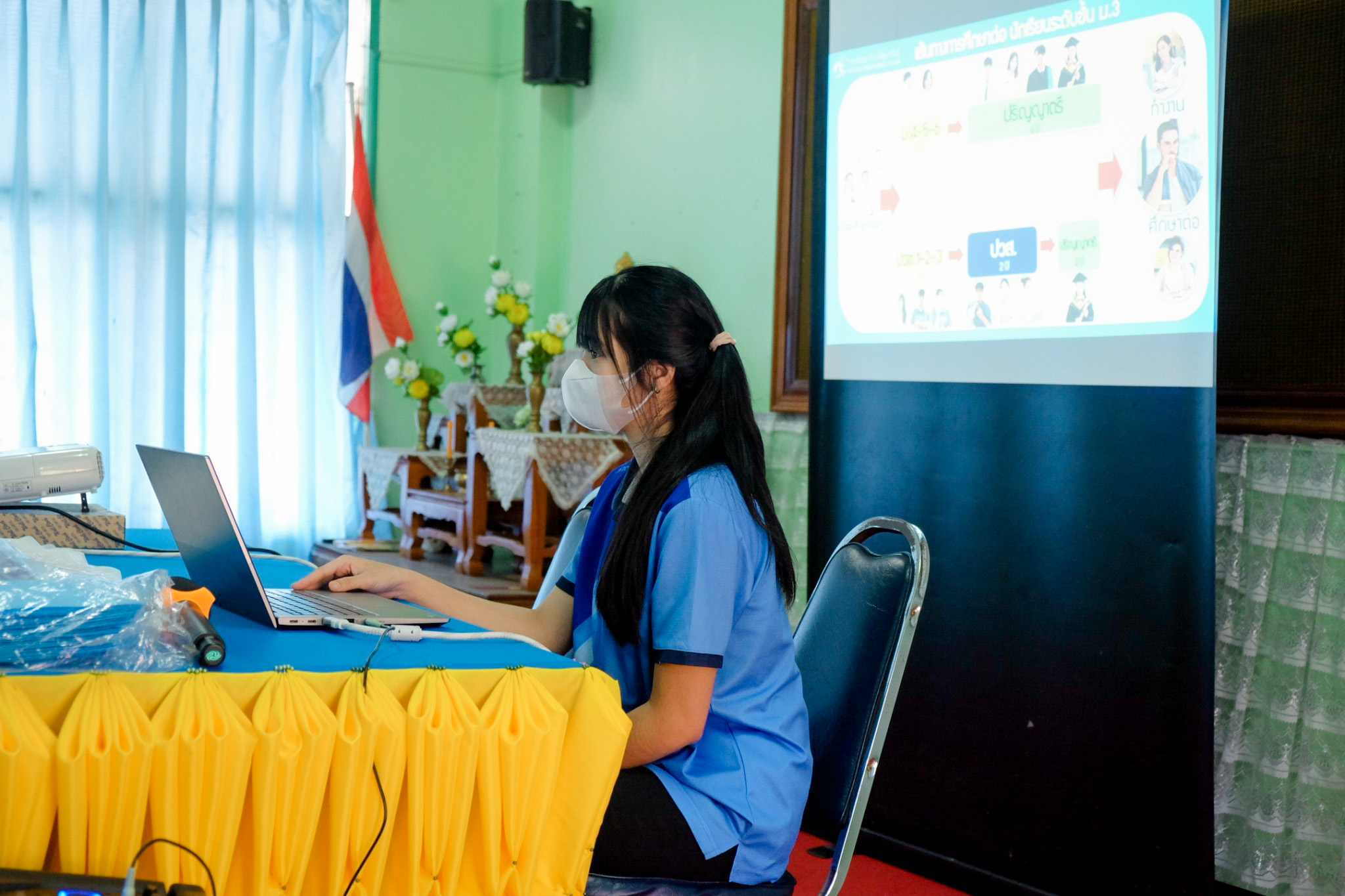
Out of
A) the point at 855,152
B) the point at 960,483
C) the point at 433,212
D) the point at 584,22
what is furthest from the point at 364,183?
the point at 960,483

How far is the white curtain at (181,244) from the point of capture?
4.23 metres

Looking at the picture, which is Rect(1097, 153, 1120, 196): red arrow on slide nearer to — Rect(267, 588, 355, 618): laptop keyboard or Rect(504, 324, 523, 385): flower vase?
Rect(267, 588, 355, 618): laptop keyboard

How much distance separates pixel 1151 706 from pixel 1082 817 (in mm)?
273

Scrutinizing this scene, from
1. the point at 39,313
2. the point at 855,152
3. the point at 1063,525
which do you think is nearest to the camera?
the point at 1063,525

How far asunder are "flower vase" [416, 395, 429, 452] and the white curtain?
66cm

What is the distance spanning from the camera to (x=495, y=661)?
1.09 meters

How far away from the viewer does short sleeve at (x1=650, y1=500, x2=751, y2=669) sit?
4.04 ft

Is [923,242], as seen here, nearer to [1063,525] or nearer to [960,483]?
[960,483]

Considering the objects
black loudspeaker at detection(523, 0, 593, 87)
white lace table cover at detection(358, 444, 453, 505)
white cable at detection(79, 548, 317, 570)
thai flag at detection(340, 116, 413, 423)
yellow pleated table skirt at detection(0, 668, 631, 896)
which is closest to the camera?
yellow pleated table skirt at detection(0, 668, 631, 896)

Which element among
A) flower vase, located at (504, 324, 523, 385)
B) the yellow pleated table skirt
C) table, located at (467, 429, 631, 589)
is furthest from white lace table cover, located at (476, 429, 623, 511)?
the yellow pleated table skirt

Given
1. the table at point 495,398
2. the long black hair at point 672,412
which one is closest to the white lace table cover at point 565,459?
the table at point 495,398

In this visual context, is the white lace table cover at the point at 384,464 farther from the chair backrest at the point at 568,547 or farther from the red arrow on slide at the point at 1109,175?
the red arrow on slide at the point at 1109,175

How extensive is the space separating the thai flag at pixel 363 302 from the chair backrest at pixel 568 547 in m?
3.07

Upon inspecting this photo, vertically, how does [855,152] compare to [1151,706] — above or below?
above
